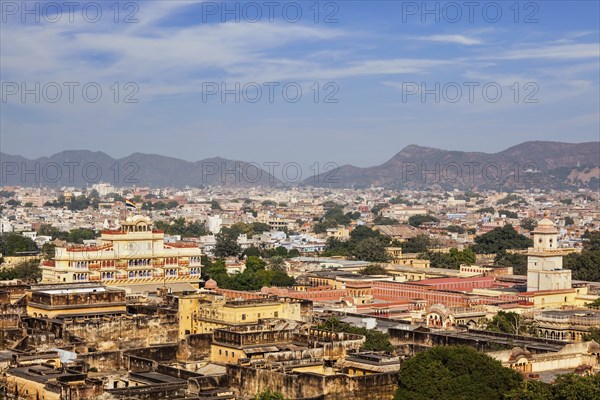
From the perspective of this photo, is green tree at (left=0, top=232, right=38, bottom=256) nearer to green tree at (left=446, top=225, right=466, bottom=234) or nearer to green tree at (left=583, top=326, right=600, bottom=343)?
green tree at (left=583, top=326, right=600, bottom=343)

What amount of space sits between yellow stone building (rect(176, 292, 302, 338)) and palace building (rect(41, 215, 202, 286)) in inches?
761

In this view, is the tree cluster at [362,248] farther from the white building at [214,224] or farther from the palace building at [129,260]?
the white building at [214,224]

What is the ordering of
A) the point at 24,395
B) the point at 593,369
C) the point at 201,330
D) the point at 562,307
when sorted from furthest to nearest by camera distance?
the point at 562,307 → the point at 201,330 → the point at 593,369 → the point at 24,395

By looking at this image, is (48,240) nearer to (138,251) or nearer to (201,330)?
(138,251)

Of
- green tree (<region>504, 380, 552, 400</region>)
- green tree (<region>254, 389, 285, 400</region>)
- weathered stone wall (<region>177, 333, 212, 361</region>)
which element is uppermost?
weathered stone wall (<region>177, 333, 212, 361</region>)

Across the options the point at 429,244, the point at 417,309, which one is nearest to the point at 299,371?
the point at 417,309

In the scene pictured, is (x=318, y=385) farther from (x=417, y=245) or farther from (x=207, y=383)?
(x=417, y=245)

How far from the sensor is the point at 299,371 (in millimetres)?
37844

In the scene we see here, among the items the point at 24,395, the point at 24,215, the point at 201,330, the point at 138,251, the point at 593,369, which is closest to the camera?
the point at 24,395

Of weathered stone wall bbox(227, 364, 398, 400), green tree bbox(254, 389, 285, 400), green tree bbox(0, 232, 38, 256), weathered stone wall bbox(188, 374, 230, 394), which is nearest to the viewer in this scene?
green tree bbox(254, 389, 285, 400)

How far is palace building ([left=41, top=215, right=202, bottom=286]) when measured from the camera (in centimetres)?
6938

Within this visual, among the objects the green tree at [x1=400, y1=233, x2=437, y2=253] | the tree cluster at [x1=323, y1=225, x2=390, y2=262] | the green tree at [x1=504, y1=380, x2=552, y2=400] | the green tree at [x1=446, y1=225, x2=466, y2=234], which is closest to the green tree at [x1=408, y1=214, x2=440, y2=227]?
the green tree at [x1=446, y1=225, x2=466, y2=234]

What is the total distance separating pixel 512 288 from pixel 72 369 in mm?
43756

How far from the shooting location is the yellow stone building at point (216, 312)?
48.9 meters
